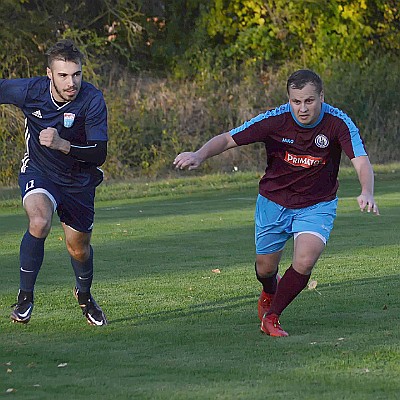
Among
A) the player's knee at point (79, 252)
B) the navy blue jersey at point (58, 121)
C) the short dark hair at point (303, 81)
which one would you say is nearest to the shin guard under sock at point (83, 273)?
the player's knee at point (79, 252)

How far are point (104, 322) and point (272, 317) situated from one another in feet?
3.89

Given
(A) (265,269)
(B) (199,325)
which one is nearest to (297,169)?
(A) (265,269)

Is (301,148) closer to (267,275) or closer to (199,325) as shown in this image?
(267,275)

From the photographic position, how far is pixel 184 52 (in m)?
33.7

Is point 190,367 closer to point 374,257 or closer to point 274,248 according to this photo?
point 274,248

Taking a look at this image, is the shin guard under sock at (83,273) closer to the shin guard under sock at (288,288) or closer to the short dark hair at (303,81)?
the shin guard under sock at (288,288)

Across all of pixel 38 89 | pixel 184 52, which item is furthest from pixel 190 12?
pixel 38 89

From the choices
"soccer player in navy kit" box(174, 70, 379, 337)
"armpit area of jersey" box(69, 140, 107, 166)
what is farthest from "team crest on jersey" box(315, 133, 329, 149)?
"armpit area of jersey" box(69, 140, 107, 166)

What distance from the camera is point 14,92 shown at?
774cm

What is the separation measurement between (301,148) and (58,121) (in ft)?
5.26

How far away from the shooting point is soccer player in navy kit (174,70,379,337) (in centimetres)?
719

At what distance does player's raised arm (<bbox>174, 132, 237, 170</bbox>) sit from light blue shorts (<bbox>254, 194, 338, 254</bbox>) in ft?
1.58

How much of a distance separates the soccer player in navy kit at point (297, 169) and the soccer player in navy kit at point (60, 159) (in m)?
0.81

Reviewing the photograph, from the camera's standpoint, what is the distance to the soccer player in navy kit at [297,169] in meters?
7.19
